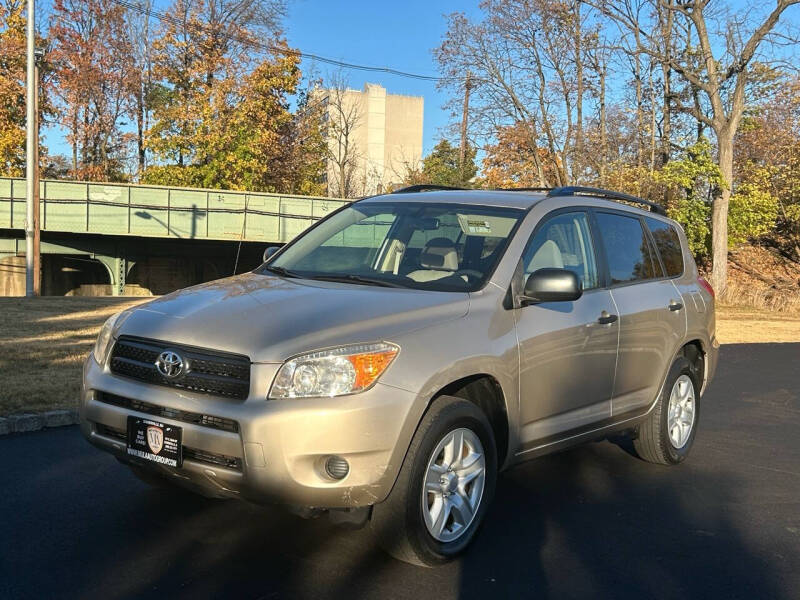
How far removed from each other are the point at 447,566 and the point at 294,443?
3.62 ft

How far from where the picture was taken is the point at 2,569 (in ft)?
12.3

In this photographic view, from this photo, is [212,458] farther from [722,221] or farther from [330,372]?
[722,221]

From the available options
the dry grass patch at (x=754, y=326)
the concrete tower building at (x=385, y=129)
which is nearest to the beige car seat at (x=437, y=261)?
the dry grass patch at (x=754, y=326)

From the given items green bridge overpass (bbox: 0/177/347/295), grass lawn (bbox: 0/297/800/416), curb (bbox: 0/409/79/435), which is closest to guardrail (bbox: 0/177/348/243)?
green bridge overpass (bbox: 0/177/347/295)

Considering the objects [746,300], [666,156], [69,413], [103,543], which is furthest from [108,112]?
[103,543]

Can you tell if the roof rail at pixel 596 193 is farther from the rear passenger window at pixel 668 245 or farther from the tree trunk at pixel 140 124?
the tree trunk at pixel 140 124

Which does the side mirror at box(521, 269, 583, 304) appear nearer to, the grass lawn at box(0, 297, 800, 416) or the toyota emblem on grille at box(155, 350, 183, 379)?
the toyota emblem on grille at box(155, 350, 183, 379)

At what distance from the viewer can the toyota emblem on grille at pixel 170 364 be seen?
3.70 metres

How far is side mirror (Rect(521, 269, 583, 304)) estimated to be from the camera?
4340mm

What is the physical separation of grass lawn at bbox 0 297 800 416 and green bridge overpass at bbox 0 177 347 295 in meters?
15.2

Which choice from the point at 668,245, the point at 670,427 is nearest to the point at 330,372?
the point at 670,427

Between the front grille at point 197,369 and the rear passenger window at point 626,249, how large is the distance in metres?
2.79

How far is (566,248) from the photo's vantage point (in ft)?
16.8

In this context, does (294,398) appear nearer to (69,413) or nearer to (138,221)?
(69,413)
